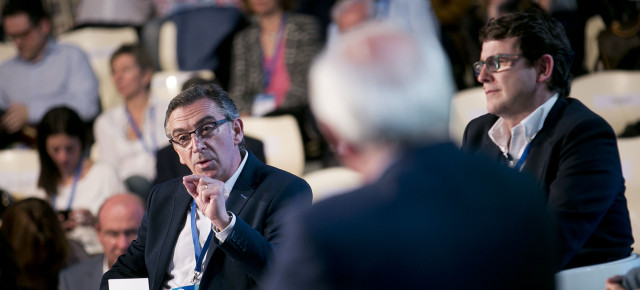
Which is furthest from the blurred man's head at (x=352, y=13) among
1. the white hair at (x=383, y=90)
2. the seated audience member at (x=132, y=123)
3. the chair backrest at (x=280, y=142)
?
the white hair at (x=383, y=90)

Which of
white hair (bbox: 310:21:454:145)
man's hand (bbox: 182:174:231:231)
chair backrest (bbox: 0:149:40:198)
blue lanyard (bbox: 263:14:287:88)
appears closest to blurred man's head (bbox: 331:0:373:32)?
blue lanyard (bbox: 263:14:287:88)

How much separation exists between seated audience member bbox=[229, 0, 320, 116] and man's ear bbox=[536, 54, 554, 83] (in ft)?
9.22

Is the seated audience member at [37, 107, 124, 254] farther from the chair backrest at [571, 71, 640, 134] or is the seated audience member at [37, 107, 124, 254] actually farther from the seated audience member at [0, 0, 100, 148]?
the chair backrest at [571, 71, 640, 134]

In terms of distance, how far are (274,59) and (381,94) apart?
4.30m

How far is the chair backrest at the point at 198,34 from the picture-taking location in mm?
5969

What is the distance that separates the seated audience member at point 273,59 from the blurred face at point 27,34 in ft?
4.88

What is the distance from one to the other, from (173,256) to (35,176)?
122 inches

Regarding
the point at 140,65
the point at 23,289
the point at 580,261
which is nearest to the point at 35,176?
the point at 140,65

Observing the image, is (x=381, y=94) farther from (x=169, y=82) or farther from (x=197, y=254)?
(x=169, y=82)

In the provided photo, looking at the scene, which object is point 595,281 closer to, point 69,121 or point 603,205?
point 603,205

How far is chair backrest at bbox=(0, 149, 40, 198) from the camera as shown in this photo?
5.37 metres

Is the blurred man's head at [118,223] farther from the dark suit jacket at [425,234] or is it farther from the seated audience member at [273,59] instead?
the dark suit jacket at [425,234]

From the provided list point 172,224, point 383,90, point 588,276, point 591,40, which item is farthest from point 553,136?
point 591,40

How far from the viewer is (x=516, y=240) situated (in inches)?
54.2
